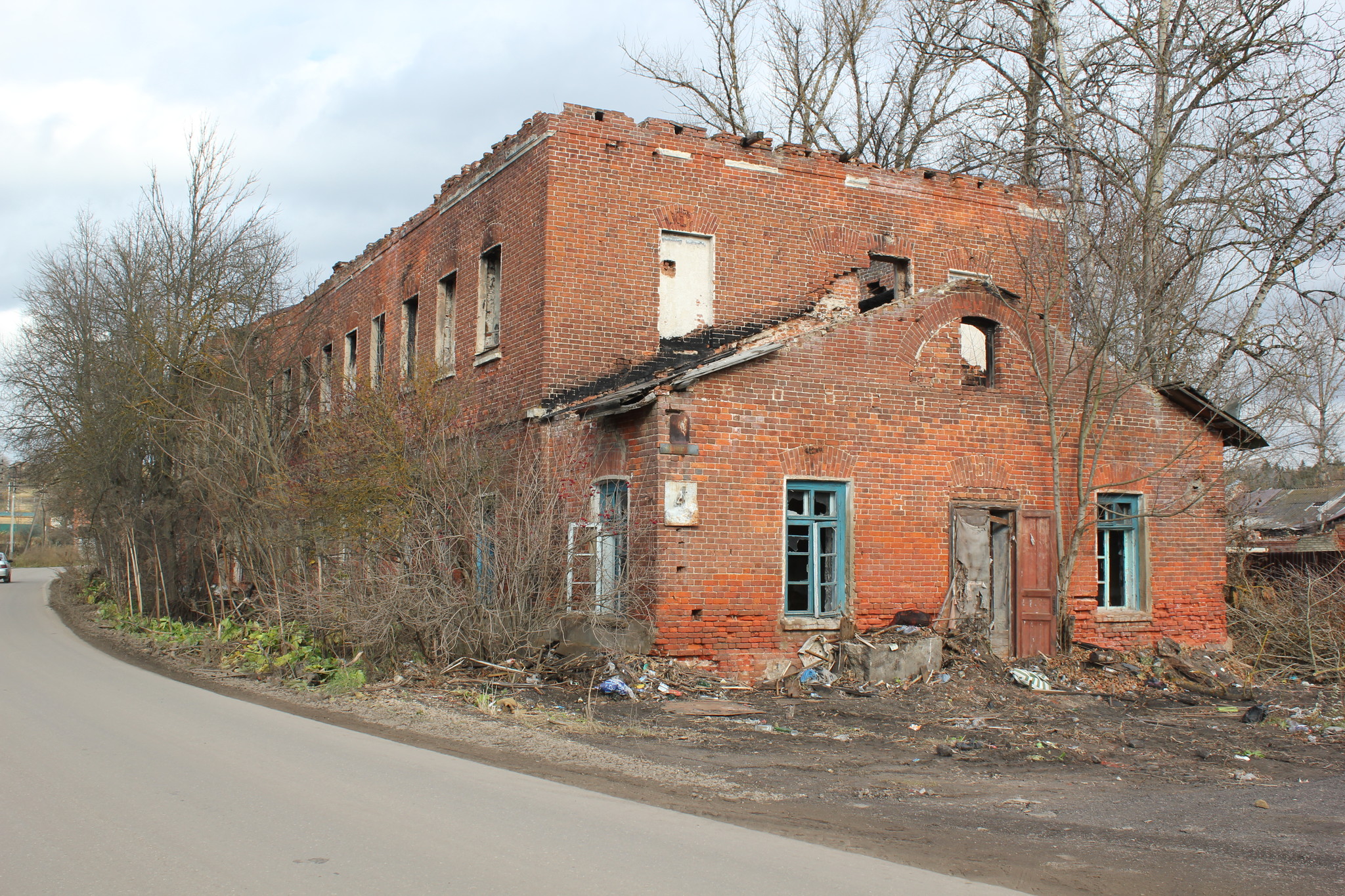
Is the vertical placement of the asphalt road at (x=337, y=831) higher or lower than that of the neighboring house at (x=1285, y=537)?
lower

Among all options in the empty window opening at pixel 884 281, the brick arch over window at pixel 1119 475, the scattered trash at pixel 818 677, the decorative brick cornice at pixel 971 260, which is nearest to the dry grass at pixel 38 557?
the empty window opening at pixel 884 281

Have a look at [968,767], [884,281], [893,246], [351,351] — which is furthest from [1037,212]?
[351,351]

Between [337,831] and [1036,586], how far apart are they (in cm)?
1083

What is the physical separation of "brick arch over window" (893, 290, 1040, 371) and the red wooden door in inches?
96.0

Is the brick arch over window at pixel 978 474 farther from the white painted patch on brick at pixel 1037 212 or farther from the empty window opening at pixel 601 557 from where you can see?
the white painted patch on brick at pixel 1037 212

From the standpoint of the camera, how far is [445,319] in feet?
60.4

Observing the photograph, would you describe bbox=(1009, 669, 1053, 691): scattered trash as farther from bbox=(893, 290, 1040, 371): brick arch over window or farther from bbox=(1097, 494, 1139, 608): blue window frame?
bbox=(893, 290, 1040, 371): brick arch over window

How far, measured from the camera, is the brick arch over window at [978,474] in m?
14.1

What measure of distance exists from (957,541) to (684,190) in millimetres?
6413

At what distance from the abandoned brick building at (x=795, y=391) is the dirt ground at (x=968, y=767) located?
1.64m

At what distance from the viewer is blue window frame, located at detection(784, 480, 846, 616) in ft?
43.8

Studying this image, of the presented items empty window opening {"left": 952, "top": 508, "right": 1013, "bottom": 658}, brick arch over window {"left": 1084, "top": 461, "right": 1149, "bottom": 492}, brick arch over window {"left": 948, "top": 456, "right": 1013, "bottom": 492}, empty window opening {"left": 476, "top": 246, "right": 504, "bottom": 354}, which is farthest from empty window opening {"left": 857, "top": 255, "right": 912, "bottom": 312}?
empty window opening {"left": 476, "top": 246, "right": 504, "bottom": 354}

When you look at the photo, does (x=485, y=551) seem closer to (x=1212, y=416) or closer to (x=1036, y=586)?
(x=1036, y=586)

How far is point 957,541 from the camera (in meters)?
14.1
